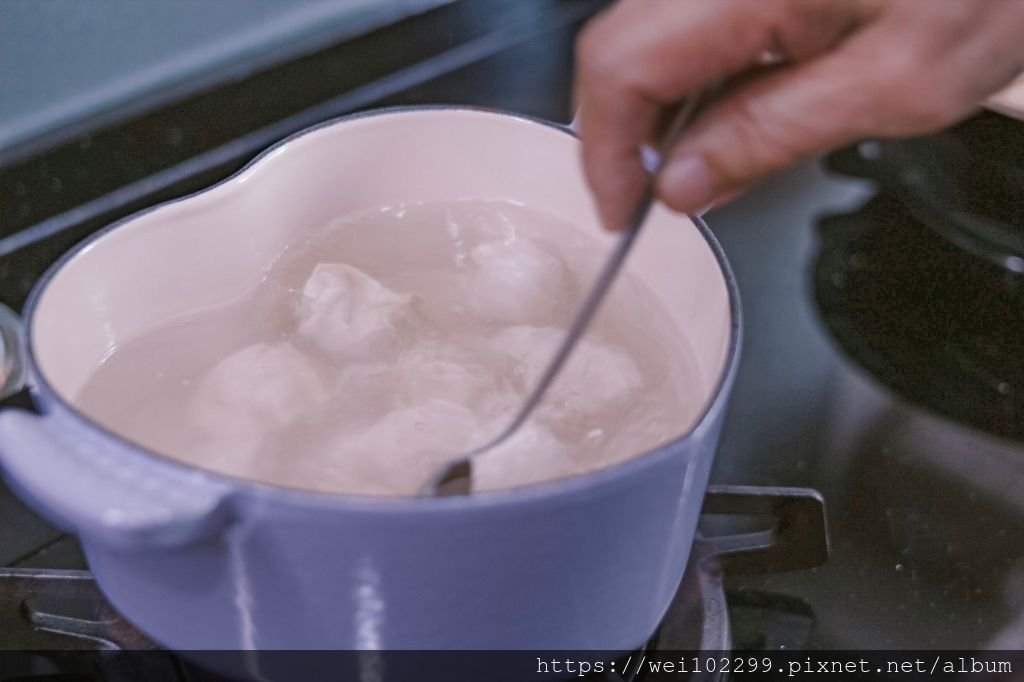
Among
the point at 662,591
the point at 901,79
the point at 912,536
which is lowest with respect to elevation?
the point at 912,536

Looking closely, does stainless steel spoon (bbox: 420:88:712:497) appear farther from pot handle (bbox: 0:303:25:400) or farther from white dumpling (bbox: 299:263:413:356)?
pot handle (bbox: 0:303:25:400)

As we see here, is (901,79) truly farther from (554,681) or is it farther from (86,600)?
(86,600)

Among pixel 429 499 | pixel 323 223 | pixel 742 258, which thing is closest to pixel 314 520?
pixel 429 499

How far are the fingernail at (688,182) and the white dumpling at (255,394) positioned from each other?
0.58ft

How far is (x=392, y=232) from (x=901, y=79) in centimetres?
29

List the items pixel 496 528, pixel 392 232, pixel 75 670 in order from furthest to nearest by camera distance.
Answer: pixel 392 232 → pixel 75 670 → pixel 496 528

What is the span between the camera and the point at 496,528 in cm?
30

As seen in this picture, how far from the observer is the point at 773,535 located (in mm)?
481

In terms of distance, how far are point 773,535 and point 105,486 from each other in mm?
316

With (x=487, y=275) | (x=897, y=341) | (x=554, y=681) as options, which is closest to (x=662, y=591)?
(x=554, y=681)

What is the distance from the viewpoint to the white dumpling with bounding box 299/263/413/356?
0.46 meters

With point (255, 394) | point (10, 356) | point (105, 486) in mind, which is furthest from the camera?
point (10, 356)

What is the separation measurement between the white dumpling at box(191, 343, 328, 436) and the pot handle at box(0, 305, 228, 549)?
92 millimetres

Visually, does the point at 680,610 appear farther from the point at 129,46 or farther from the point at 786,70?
the point at 129,46
